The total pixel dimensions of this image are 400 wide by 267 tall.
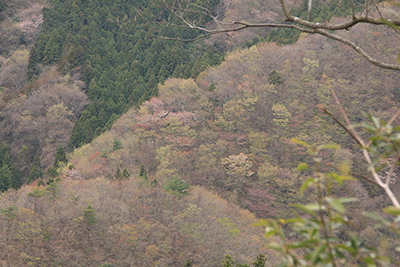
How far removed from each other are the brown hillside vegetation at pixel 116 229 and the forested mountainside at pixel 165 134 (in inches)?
2.7

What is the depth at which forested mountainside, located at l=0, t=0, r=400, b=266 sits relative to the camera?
1655cm

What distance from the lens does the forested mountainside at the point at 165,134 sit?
54.3 feet

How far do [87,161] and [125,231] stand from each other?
1106 centimetres

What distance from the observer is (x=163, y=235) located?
55.4 ft

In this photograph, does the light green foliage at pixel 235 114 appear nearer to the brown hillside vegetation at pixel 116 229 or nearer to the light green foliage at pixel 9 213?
the brown hillside vegetation at pixel 116 229

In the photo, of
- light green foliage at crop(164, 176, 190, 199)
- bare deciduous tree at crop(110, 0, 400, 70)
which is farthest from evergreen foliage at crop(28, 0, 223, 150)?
bare deciduous tree at crop(110, 0, 400, 70)

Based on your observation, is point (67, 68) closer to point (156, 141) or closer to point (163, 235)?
point (156, 141)

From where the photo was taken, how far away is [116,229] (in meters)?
16.3

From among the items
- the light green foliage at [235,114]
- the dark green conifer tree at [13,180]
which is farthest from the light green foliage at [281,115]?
the dark green conifer tree at [13,180]

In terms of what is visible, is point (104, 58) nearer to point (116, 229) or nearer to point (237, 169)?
point (237, 169)

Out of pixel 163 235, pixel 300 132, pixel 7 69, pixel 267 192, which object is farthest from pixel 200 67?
pixel 7 69

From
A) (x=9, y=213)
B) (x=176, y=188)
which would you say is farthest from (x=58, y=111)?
(x=176, y=188)

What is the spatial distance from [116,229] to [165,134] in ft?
35.2

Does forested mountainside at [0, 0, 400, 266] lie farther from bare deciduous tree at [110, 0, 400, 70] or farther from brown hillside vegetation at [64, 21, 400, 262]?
bare deciduous tree at [110, 0, 400, 70]
